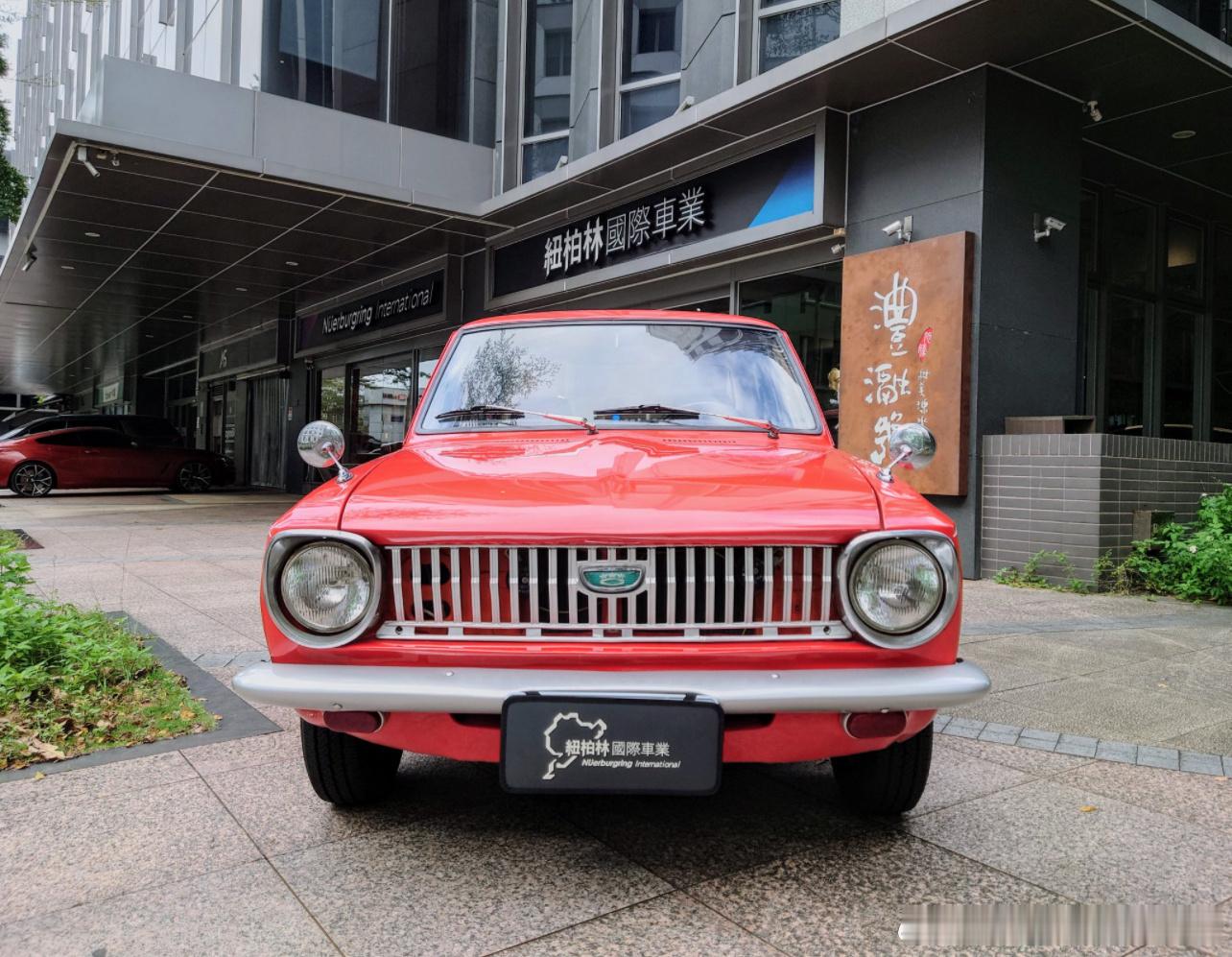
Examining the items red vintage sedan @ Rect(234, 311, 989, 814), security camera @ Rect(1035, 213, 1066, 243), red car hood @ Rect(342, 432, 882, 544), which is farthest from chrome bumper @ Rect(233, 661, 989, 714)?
security camera @ Rect(1035, 213, 1066, 243)

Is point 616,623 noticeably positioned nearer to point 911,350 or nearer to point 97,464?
point 911,350

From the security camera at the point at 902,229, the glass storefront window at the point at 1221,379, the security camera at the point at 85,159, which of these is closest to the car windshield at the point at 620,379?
the security camera at the point at 902,229

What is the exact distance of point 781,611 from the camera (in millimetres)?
2275

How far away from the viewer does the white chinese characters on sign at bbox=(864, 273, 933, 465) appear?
7883 millimetres

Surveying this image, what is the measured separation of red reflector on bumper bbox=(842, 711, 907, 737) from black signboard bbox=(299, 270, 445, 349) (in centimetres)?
1324

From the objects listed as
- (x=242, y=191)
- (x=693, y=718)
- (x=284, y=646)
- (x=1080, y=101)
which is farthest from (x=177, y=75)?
(x=693, y=718)

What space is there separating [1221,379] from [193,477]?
63.1ft

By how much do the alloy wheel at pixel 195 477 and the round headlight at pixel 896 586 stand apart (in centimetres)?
1999

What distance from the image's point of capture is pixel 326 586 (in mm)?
2281

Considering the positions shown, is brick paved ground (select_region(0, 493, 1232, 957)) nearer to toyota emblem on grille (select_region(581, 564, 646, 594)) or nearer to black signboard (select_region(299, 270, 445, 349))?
toyota emblem on grille (select_region(581, 564, 646, 594))

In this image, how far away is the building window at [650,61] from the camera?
1130cm

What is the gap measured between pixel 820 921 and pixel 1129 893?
33.8 inches

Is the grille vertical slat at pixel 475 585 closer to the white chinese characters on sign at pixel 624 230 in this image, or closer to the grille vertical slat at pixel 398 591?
the grille vertical slat at pixel 398 591

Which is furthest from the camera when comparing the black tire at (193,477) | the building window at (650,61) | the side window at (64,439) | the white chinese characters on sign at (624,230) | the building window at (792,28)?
the black tire at (193,477)
